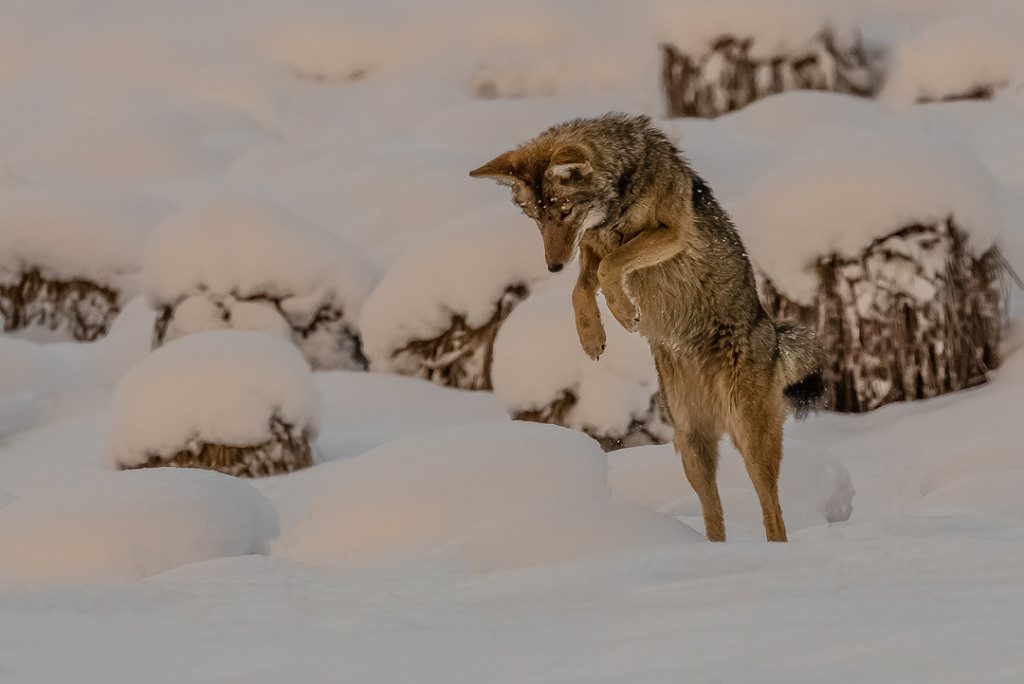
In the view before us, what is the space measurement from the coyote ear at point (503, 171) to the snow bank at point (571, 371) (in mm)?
2698

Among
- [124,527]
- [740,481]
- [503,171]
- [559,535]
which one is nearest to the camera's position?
[559,535]

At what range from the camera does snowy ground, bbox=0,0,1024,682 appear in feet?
6.72

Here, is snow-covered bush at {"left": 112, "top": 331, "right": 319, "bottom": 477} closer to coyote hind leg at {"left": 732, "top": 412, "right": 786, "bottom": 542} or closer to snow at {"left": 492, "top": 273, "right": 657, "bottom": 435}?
snow at {"left": 492, "top": 273, "right": 657, "bottom": 435}

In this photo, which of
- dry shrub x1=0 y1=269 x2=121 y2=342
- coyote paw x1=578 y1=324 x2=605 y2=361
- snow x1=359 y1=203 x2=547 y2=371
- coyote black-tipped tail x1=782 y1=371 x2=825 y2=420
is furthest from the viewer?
dry shrub x1=0 y1=269 x2=121 y2=342

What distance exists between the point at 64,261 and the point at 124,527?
20.6 feet

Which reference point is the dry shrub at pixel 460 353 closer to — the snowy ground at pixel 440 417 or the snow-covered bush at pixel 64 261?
the snowy ground at pixel 440 417

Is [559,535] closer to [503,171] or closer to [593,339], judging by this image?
[593,339]

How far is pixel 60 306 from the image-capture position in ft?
32.2

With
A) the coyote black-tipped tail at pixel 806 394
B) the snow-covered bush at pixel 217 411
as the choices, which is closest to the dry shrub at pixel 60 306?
the snow-covered bush at pixel 217 411

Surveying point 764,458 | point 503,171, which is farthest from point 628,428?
point 503,171

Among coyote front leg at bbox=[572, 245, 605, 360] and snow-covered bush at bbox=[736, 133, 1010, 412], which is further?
snow-covered bush at bbox=[736, 133, 1010, 412]

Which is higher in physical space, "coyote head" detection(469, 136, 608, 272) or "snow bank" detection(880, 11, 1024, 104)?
"snow bank" detection(880, 11, 1024, 104)

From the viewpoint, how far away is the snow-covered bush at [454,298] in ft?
24.4

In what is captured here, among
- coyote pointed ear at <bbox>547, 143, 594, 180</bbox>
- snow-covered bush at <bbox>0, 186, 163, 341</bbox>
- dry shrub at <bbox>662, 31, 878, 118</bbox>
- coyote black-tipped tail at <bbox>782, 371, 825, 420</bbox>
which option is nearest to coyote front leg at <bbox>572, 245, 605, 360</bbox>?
coyote pointed ear at <bbox>547, 143, 594, 180</bbox>
